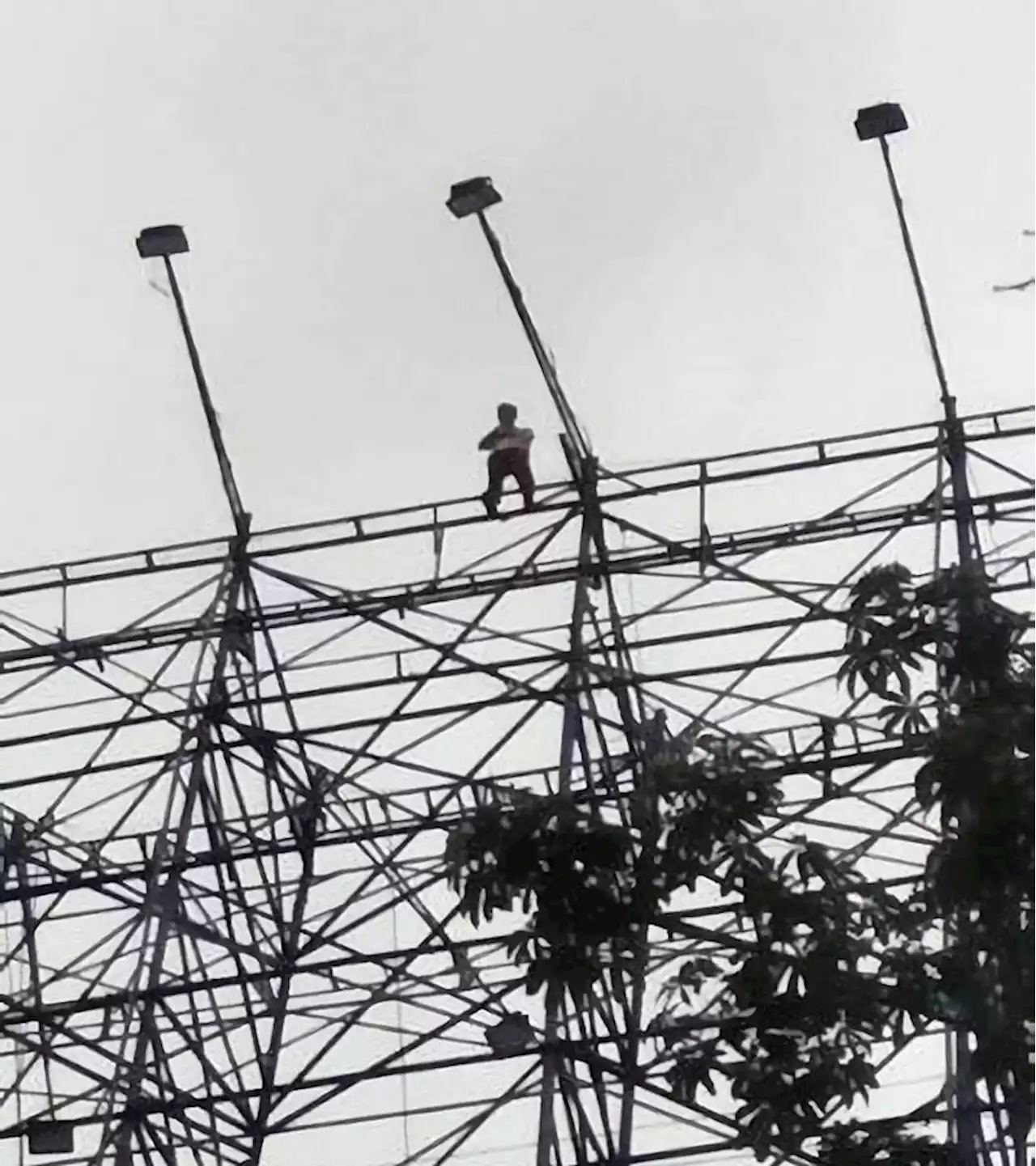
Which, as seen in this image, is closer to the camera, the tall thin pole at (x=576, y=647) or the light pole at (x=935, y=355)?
the tall thin pole at (x=576, y=647)

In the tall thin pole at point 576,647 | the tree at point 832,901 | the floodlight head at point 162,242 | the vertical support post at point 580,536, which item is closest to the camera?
the tree at point 832,901

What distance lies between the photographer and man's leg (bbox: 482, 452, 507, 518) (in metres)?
15.7

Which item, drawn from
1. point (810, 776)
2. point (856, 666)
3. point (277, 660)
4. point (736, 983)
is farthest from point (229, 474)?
point (736, 983)

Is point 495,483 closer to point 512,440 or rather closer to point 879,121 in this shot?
point 512,440

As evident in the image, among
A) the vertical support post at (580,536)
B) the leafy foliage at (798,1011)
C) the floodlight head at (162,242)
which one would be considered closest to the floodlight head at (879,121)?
the vertical support post at (580,536)

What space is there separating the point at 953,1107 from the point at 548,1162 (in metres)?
2.77

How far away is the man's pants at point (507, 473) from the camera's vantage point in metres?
15.7

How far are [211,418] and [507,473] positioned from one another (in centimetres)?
215

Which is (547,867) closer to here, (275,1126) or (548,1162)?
(548,1162)

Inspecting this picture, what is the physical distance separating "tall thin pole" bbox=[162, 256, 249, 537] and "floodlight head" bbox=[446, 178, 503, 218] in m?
2.21

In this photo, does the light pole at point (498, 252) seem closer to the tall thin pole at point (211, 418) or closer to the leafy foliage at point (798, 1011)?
the tall thin pole at point (211, 418)

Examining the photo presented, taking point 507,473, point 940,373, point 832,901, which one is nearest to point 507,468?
point 507,473

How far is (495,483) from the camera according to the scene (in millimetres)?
15742

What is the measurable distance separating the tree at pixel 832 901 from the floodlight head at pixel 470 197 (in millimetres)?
5825
